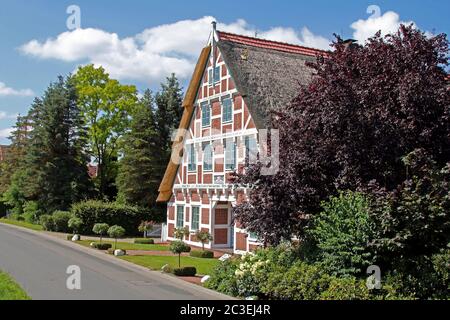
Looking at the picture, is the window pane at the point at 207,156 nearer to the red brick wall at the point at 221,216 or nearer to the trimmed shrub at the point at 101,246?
the red brick wall at the point at 221,216

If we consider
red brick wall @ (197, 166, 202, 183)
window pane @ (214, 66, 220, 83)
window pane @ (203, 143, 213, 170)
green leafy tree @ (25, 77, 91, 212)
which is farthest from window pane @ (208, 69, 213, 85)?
green leafy tree @ (25, 77, 91, 212)

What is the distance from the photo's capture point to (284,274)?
14242 mm

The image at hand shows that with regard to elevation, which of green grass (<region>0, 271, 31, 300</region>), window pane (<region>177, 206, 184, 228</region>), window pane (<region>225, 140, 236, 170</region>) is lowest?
green grass (<region>0, 271, 31, 300</region>)

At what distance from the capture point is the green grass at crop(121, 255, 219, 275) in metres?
20.7

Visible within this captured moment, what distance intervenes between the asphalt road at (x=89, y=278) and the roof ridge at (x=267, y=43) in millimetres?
13480

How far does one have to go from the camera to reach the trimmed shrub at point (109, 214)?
38062 mm

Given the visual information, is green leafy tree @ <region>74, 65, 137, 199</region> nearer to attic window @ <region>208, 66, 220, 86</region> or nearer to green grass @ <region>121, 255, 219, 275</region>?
attic window @ <region>208, 66, 220, 86</region>

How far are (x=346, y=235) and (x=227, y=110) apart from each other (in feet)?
50.3

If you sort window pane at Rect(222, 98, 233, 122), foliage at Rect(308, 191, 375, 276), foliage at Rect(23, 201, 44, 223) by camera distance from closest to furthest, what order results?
foliage at Rect(308, 191, 375, 276), window pane at Rect(222, 98, 233, 122), foliage at Rect(23, 201, 44, 223)

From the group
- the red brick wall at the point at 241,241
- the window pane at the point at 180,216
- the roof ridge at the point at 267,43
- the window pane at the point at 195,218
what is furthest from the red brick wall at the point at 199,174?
the roof ridge at the point at 267,43

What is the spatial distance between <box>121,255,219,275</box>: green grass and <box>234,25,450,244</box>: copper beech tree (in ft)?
17.2
